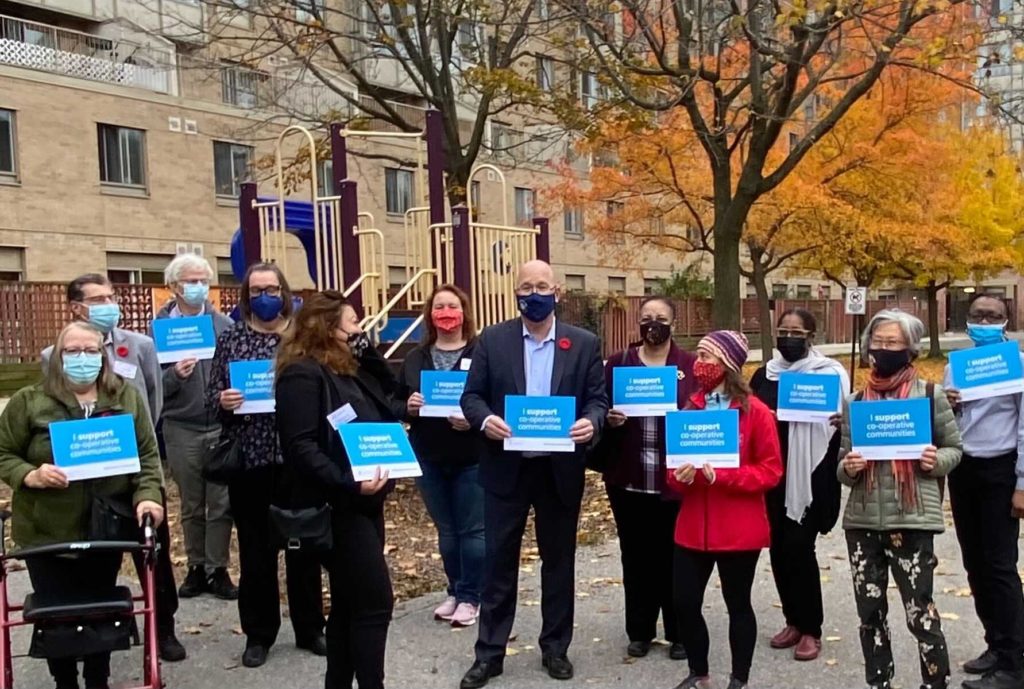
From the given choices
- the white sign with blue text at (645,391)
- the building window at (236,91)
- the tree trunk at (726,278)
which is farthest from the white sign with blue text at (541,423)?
the building window at (236,91)

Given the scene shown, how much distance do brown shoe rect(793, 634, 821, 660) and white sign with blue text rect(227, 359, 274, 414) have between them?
3111 mm

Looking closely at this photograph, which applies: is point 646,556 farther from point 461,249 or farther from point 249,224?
point 249,224

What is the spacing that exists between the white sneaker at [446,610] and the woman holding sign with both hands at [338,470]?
165cm

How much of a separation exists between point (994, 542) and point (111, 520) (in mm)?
4145

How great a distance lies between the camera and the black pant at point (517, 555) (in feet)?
15.7

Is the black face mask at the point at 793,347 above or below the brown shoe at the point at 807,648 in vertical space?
above

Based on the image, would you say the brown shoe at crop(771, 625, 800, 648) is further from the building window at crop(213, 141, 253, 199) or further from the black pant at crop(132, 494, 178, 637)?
the building window at crop(213, 141, 253, 199)

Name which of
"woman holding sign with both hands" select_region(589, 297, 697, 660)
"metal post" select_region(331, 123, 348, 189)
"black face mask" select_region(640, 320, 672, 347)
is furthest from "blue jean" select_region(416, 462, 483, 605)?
"metal post" select_region(331, 123, 348, 189)

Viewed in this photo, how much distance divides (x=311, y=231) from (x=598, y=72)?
4.29m

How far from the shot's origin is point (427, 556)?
7.46 metres

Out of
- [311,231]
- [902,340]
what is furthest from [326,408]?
[311,231]

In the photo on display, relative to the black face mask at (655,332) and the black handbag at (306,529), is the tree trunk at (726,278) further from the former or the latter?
the black handbag at (306,529)

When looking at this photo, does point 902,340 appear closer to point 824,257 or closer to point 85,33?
point 824,257

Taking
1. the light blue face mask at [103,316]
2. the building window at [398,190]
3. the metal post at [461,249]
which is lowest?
the light blue face mask at [103,316]
